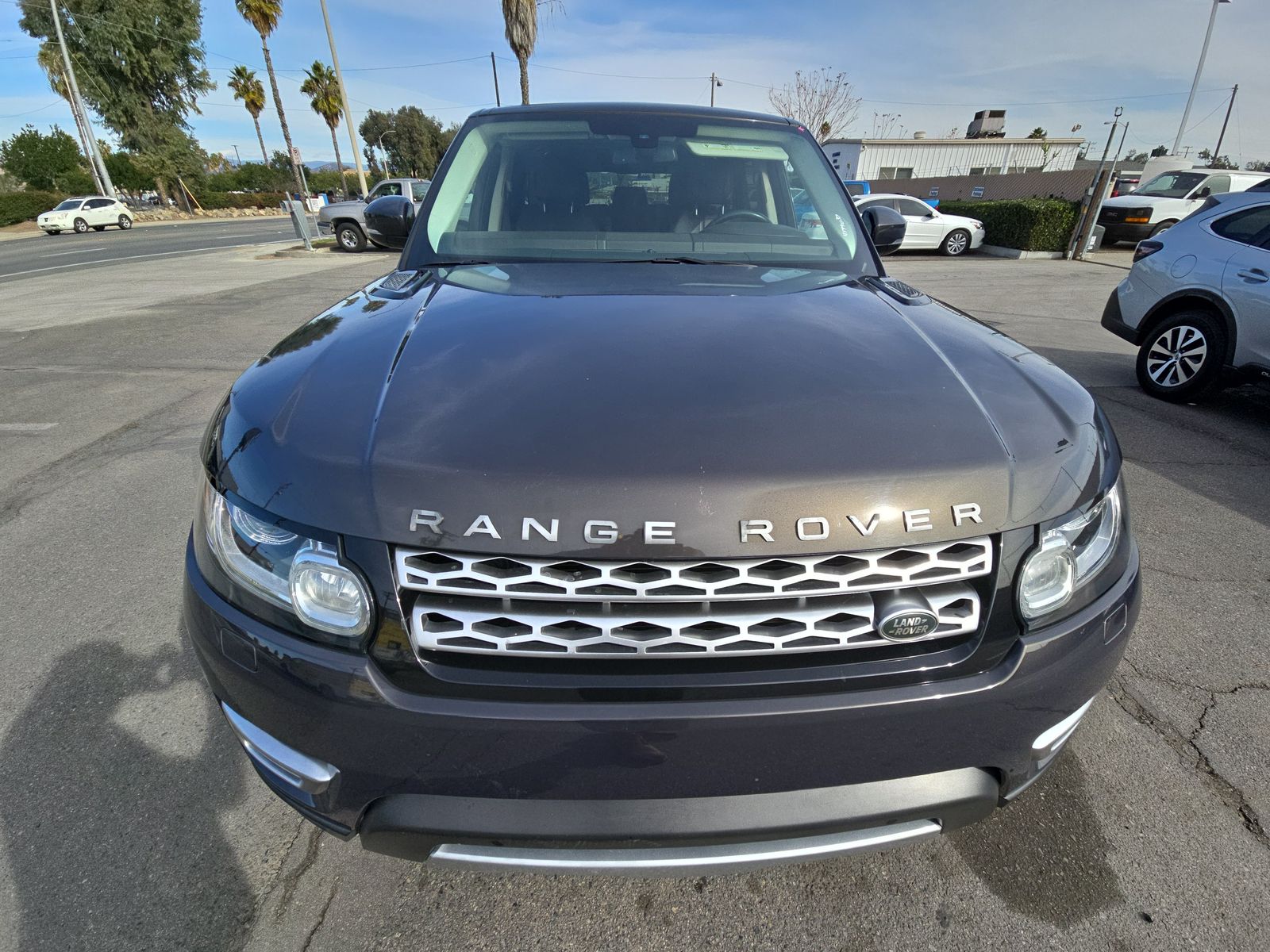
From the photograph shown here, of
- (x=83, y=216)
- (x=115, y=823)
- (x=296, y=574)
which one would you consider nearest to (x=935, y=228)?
(x=296, y=574)

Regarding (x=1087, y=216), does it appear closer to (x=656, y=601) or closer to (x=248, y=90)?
(x=656, y=601)

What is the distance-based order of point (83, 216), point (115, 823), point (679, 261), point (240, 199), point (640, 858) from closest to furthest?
point (640, 858) → point (115, 823) → point (679, 261) → point (83, 216) → point (240, 199)

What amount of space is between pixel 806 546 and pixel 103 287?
15.4m

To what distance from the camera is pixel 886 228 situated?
8.97 ft

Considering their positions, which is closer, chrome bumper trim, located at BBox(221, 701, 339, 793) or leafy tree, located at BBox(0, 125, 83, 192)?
chrome bumper trim, located at BBox(221, 701, 339, 793)

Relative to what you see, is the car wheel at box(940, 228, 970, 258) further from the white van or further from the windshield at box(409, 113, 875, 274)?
the windshield at box(409, 113, 875, 274)

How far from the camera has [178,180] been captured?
147ft

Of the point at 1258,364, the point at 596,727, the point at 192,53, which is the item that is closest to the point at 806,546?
the point at 596,727

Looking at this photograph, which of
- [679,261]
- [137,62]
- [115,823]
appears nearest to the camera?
[115,823]

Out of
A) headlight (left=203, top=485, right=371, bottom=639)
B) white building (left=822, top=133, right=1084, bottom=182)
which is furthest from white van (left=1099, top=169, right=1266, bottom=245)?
headlight (left=203, top=485, right=371, bottom=639)

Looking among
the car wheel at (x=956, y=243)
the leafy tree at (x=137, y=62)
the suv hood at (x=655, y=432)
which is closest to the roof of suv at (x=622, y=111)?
the suv hood at (x=655, y=432)

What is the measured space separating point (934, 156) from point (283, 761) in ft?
133

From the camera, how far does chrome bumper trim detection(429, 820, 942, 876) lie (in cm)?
121

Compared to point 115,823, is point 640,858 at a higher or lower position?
higher
